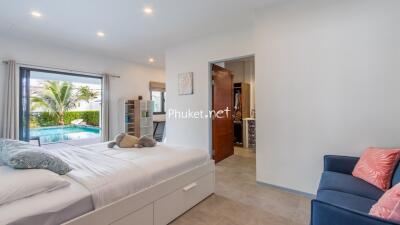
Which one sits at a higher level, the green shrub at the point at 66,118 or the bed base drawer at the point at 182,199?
the green shrub at the point at 66,118

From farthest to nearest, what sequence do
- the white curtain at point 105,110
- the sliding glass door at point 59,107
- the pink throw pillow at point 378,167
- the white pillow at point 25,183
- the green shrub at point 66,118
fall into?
the white curtain at point 105,110 → the green shrub at point 66,118 → the sliding glass door at point 59,107 → the pink throw pillow at point 378,167 → the white pillow at point 25,183

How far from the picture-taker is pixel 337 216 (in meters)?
1.14

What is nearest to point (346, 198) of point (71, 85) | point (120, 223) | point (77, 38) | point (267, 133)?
point (267, 133)

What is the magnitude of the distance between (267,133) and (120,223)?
7.18 feet

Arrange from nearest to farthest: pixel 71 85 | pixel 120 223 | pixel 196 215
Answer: pixel 120 223, pixel 196 215, pixel 71 85

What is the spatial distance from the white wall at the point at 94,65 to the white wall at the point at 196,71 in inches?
67.8

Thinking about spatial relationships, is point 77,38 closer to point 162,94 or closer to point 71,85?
point 71,85

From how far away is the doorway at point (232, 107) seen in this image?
4.11 m

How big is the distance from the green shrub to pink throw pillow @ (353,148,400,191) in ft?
17.8

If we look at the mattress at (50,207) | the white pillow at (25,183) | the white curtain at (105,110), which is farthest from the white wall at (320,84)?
the white curtain at (105,110)

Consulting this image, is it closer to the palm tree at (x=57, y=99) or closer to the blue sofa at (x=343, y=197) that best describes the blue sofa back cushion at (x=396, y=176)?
the blue sofa at (x=343, y=197)

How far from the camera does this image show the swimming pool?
4213mm

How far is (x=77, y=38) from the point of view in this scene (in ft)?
12.6

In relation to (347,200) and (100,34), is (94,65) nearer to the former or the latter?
(100,34)
